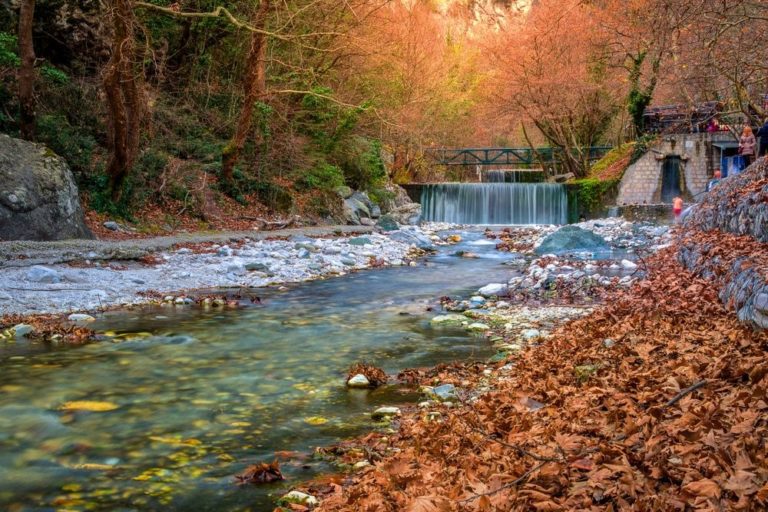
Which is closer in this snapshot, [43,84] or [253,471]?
[253,471]

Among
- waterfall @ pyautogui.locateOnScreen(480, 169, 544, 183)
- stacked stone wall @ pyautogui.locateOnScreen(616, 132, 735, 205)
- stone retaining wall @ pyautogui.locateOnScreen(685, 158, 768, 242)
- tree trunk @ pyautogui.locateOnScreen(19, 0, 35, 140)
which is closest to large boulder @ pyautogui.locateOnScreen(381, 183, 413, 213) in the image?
stacked stone wall @ pyautogui.locateOnScreen(616, 132, 735, 205)

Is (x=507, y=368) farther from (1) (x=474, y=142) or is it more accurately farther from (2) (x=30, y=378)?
(1) (x=474, y=142)

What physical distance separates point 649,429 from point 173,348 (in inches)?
210

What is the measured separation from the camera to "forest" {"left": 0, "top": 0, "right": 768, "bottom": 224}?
13.5 meters

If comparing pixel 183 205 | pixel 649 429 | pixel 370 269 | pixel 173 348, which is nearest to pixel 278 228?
pixel 183 205

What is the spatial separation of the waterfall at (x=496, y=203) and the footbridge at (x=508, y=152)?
11.4ft

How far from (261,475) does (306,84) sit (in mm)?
17003

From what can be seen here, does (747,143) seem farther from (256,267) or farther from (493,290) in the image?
(256,267)

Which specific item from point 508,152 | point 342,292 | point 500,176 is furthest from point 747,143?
point 500,176

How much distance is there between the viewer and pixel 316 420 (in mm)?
4938

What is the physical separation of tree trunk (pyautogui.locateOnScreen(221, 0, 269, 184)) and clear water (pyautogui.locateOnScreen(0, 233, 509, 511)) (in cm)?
964

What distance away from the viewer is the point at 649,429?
322 centimetres

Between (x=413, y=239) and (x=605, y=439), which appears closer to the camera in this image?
(x=605, y=439)

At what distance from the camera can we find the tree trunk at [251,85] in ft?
55.5
